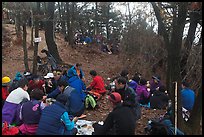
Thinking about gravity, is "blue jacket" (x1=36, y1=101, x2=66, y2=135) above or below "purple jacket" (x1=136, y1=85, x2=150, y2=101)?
above

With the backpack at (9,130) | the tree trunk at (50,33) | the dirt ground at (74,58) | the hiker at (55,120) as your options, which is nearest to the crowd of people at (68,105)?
the hiker at (55,120)

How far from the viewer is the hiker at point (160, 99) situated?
945cm

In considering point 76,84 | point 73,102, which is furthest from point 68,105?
point 76,84

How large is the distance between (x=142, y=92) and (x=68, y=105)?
3183 mm

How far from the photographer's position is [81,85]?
30.2 ft

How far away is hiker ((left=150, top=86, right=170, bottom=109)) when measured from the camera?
945 centimetres

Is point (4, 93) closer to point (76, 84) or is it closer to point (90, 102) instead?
point (76, 84)

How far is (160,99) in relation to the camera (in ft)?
31.1

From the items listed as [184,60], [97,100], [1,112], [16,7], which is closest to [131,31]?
[184,60]

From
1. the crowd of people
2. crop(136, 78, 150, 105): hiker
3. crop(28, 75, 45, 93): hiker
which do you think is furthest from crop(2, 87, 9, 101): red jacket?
crop(136, 78, 150, 105): hiker

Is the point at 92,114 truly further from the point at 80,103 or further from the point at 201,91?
the point at 201,91

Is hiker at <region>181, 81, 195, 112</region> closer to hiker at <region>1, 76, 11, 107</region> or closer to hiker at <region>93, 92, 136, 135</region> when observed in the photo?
hiker at <region>93, 92, 136, 135</region>

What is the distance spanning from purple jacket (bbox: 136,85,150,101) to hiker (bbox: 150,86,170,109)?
0.58 meters

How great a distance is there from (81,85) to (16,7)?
5.29m
